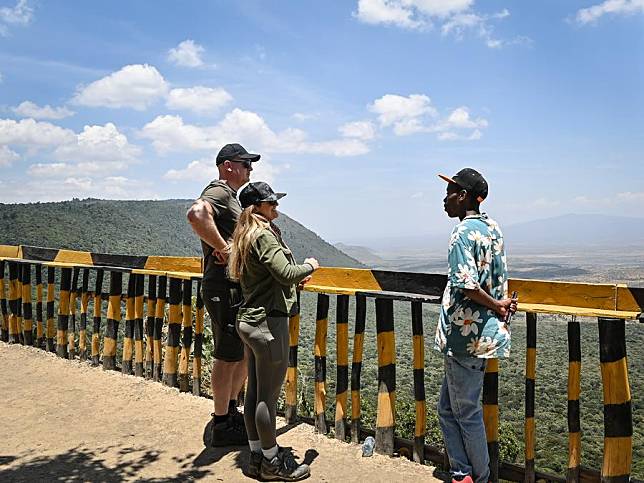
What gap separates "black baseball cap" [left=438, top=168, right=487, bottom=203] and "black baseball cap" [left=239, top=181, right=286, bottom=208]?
108 cm

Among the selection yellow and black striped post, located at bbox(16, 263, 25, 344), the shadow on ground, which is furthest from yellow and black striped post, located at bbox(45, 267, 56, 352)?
the shadow on ground

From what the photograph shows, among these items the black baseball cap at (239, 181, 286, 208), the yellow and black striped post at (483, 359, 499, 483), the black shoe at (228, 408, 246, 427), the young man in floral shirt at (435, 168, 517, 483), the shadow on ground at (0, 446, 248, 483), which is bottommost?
the shadow on ground at (0, 446, 248, 483)

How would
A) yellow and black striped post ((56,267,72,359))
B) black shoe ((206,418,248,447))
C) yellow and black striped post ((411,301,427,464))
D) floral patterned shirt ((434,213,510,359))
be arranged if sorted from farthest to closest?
1. yellow and black striped post ((56,267,72,359))
2. black shoe ((206,418,248,447))
3. yellow and black striped post ((411,301,427,464))
4. floral patterned shirt ((434,213,510,359))

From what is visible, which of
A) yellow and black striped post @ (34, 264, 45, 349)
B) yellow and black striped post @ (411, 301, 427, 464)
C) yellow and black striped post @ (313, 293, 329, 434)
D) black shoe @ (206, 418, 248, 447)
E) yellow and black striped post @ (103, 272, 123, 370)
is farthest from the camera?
yellow and black striped post @ (34, 264, 45, 349)

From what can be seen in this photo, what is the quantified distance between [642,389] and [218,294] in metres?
3.33

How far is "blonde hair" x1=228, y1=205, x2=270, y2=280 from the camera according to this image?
10.8 ft

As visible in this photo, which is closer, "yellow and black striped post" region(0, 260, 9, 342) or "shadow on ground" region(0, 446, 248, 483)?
"shadow on ground" region(0, 446, 248, 483)

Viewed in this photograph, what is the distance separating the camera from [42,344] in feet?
22.3

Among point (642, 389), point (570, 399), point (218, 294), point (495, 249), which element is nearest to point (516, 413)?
point (642, 389)

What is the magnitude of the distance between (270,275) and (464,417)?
1343mm

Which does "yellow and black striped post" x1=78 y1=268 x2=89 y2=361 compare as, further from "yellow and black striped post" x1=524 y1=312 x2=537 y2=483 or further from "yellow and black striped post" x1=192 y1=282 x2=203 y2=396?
"yellow and black striped post" x1=524 y1=312 x2=537 y2=483

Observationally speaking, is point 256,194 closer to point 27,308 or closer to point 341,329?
point 341,329

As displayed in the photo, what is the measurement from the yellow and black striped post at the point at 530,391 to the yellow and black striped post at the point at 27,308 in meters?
5.86

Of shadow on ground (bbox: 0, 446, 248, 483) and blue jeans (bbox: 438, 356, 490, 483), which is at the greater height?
blue jeans (bbox: 438, 356, 490, 483)
